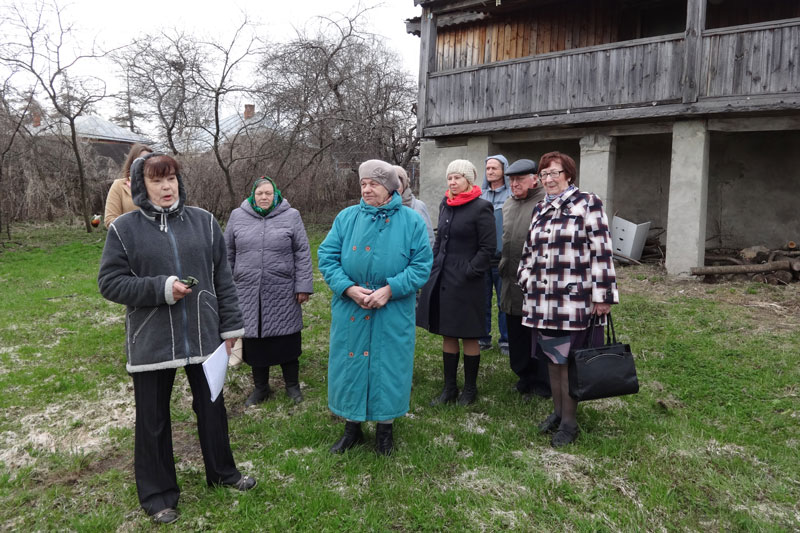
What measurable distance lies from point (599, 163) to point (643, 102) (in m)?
1.36

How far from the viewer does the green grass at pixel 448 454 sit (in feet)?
9.70

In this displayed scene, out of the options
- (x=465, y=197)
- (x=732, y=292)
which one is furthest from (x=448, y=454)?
(x=732, y=292)

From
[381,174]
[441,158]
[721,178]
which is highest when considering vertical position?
[441,158]

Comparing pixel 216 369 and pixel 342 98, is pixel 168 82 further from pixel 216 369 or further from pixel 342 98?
pixel 216 369

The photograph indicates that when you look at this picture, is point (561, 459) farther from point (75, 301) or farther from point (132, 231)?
point (75, 301)

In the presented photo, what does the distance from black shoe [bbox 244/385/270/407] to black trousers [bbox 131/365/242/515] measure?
1.46 metres

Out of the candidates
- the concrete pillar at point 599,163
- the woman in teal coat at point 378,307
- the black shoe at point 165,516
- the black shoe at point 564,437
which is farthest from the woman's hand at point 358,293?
the concrete pillar at point 599,163

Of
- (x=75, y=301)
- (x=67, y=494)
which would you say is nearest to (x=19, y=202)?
(x=75, y=301)

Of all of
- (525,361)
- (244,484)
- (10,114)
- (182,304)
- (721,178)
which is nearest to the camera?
(182,304)

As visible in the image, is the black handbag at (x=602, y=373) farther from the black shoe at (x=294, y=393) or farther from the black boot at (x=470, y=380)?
the black shoe at (x=294, y=393)

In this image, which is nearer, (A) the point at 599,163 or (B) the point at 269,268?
(B) the point at 269,268

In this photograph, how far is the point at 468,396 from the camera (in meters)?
4.52

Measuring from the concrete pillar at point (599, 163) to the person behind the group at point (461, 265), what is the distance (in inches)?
283

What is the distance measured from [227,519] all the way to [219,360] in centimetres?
83
